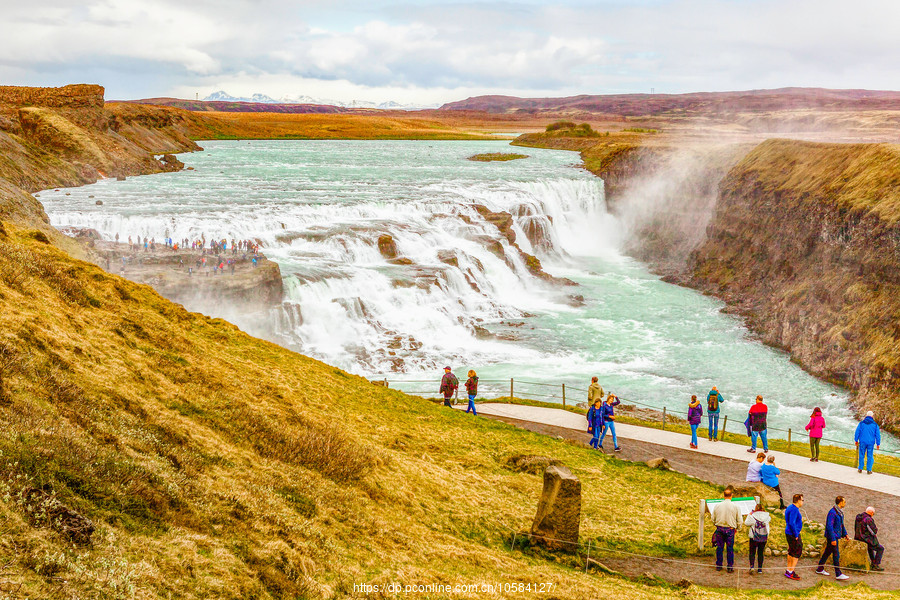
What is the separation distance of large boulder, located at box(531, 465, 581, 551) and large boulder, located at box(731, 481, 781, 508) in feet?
14.6

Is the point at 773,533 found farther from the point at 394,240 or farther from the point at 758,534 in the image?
the point at 394,240

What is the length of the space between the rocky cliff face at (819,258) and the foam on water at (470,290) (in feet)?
4.78

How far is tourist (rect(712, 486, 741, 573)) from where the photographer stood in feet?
39.2

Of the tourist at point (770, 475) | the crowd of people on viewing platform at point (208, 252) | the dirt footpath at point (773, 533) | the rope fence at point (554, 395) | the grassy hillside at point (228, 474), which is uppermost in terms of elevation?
the crowd of people on viewing platform at point (208, 252)

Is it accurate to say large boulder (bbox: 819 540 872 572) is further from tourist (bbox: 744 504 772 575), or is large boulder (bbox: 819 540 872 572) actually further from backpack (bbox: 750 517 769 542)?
backpack (bbox: 750 517 769 542)

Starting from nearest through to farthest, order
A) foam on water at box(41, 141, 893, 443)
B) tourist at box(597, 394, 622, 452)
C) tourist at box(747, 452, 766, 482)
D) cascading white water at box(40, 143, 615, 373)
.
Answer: tourist at box(747, 452, 766, 482) < tourist at box(597, 394, 622, 452) < foam on water at box(41, 141, 893, 443) < cascading white water at box(40, 143, 615, 373)

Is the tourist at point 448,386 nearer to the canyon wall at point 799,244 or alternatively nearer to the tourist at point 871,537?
the tourist at point 871,537

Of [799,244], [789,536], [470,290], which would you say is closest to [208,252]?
[470,290]

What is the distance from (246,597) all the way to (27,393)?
3960 mm

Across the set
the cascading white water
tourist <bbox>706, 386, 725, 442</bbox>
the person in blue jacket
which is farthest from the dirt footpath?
the cascading white water

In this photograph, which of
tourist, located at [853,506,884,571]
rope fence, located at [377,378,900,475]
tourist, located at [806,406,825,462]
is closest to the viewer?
tourist, located at [853,506,884,571]

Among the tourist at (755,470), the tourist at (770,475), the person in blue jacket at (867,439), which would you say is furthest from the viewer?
the person in blue jacket at (867,439)

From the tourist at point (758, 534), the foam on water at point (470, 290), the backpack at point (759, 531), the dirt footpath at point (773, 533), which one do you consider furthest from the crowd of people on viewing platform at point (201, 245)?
the backpack at point (759, 531)

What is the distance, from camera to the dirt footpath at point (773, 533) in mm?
11844
